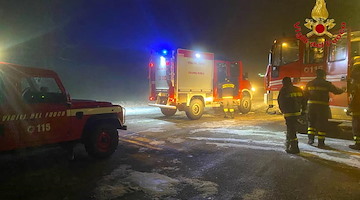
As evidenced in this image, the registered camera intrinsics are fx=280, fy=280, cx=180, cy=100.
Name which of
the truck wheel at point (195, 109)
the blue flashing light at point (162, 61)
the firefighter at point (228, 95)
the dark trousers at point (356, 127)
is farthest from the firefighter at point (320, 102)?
the blue flashing light at point (162, 61)

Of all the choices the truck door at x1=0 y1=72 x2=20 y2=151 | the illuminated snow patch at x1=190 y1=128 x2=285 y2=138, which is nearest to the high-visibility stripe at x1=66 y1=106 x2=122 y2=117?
the truck door at x1=0 y1=72 x2=20 y2=151

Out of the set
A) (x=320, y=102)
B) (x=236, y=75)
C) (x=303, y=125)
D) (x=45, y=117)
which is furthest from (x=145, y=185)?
(x=236, y=75)

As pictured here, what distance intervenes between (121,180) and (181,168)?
3.73ft

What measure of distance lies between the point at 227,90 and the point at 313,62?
182 inches

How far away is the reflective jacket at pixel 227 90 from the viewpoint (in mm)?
12500

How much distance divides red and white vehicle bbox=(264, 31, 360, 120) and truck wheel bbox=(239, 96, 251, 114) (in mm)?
3363

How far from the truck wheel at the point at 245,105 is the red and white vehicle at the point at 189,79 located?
0.77ft

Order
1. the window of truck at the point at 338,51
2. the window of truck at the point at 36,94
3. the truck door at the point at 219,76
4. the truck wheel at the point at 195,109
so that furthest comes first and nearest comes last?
the truck door at the point at 219,76
the truck wheel at the point at 195,109
the window of truck at the point at 338,51
the window of truck at the point at 36,94

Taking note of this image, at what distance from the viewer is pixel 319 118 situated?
21.7 ft

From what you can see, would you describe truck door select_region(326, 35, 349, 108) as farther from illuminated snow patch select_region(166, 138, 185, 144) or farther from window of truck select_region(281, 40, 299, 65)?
illuminated snow patch select_region(166, 138, 185, 144)

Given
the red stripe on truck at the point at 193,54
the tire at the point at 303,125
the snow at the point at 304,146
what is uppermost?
the red stripe on truck at the point at 193,54

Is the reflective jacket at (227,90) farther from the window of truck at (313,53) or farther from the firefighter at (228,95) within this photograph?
the window of truck at (313,53)

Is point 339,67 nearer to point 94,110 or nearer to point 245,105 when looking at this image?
point 94,110

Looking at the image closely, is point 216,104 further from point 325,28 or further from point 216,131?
point 325,28
